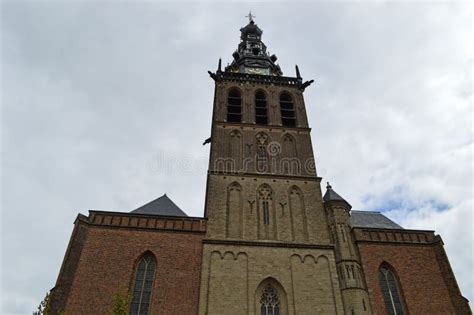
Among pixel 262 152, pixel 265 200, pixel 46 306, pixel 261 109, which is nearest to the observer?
pixel 46 306

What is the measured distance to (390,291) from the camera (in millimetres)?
18328

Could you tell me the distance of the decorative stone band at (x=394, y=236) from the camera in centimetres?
2005

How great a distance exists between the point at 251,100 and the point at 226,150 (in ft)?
20.3

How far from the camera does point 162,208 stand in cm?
2241

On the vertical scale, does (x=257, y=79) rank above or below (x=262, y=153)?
above

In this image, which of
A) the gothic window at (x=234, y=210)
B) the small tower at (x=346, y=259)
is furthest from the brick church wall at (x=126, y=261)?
the small tower at (x=346, y=259)

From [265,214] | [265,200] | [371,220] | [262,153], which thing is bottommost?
[265,214]

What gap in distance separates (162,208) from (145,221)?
115 inches

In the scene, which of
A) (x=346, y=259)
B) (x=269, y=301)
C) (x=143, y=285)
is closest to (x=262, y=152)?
(x=346, y=259)

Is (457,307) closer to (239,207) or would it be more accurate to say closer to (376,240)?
(376,240)

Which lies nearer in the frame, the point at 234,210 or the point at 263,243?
the point at 263,243

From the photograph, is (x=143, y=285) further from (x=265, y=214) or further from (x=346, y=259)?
(x=346, y=259)

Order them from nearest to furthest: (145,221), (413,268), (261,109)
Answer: (413,268)
(145,221)
(261,109)

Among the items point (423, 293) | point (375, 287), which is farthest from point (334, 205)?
point (423, 293)
